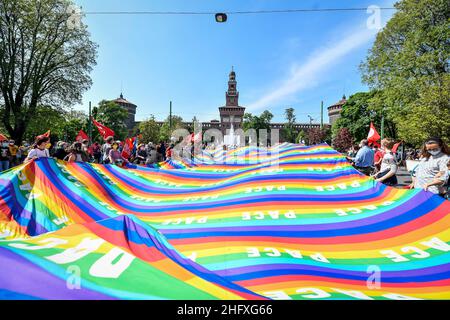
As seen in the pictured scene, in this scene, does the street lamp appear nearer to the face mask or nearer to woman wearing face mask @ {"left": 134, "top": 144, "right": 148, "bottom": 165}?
woman wearing face mask @ {"left": 134, "top": 144, "right": 148, "bottom": 165}

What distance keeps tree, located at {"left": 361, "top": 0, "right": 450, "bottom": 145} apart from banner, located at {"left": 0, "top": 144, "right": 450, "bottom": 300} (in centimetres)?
1615

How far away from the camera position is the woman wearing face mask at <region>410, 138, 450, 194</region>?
15.2ft

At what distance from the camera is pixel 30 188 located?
186 inches

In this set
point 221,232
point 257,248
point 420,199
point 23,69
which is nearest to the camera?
point 257,248

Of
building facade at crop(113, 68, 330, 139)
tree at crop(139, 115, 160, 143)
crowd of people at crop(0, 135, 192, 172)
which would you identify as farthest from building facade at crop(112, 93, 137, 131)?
crowd of people at crop(0, 135, 192, 172)

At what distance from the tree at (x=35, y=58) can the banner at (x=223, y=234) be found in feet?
71.1

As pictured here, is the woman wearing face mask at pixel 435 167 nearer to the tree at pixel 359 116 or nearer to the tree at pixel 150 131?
the tree at pixel 359 116

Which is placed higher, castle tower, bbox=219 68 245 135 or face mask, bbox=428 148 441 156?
castle tower, bbox=219 68 245 135

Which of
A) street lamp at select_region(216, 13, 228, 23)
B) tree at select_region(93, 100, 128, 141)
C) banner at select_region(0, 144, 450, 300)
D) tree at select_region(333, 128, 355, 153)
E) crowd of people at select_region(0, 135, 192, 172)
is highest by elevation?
tree at select_region(93, 100, 128, 141)

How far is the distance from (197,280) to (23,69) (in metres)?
27.5

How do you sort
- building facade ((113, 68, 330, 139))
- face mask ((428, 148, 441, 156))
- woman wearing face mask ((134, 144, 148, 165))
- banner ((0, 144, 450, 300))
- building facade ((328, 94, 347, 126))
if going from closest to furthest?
banner ((0, 144, 450, 300))
face mask ((428, 148, 441, 156))
woman wearing face mask ((134, 144, 148, 165))
building facade ((113, 68, 330, 139))
building facade ((328, 94, 347, 126))
